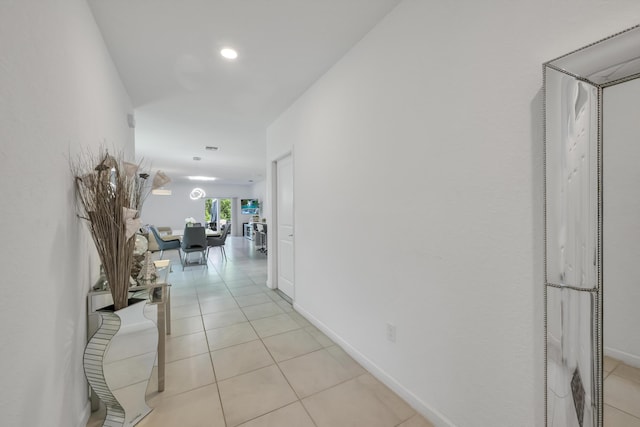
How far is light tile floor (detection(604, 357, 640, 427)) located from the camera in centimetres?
85

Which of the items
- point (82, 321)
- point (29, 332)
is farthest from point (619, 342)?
point (82, 321)

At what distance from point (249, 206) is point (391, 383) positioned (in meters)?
12.0

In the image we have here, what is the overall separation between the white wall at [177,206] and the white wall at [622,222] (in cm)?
1256

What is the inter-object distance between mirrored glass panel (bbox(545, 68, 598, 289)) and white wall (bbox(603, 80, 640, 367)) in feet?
0.12

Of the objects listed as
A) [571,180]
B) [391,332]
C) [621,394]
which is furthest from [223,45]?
[621,394]

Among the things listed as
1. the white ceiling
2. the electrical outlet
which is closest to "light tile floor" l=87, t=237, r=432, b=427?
the electrical outlet

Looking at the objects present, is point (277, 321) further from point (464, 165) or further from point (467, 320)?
→ point (464, 165)

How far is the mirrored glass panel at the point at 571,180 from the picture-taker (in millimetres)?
912

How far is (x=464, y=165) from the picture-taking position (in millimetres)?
1318

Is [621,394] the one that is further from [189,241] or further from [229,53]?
[189,241]

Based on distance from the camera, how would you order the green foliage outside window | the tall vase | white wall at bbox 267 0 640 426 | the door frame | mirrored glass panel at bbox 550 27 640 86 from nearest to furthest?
mirrored glass panel at bbox 550 27 640 86 < white wall at bbox 267 0 640 426 < the tall vase < the door frame < the green foliage outside window

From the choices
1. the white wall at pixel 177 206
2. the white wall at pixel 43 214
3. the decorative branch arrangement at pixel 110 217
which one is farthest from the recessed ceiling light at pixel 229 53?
the white wall at pixel 177 206

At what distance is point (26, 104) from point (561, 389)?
7.57 feet

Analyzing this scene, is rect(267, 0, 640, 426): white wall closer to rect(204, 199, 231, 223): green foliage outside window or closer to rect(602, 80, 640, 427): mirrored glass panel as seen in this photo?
rect(602, 80, 640, 427): mirrored glass panel
